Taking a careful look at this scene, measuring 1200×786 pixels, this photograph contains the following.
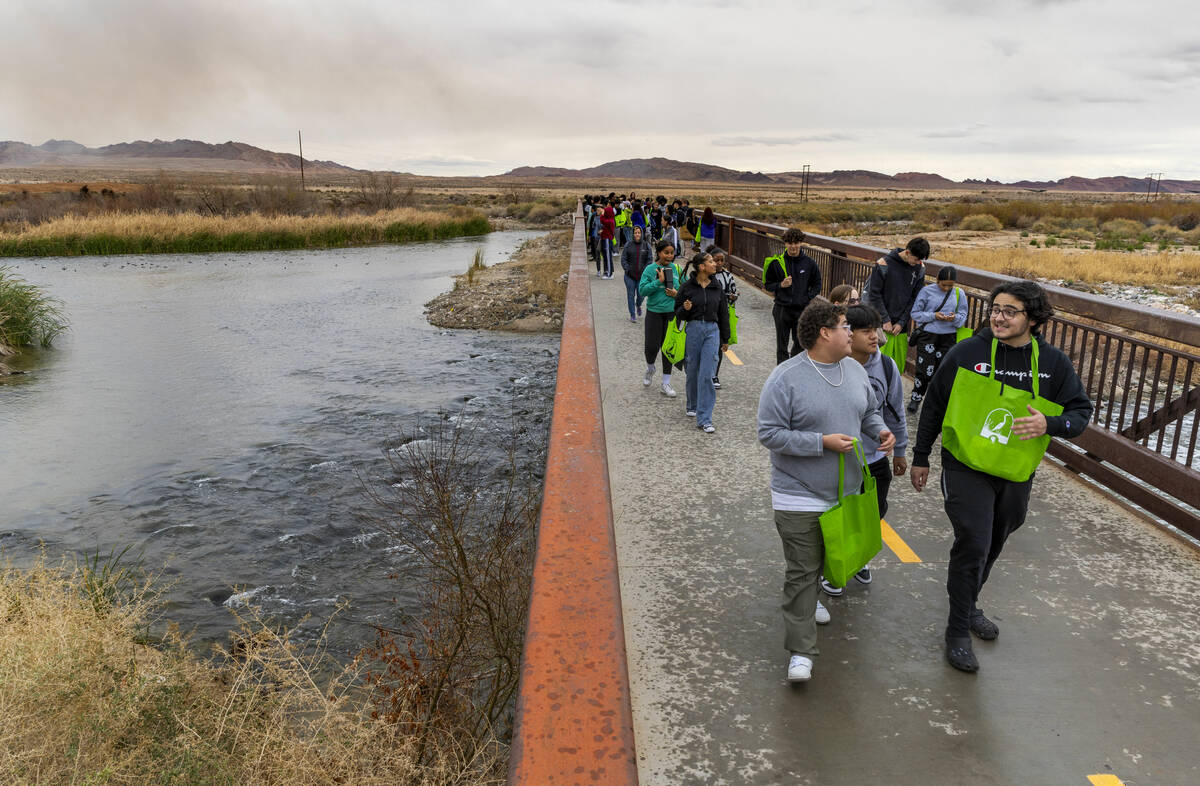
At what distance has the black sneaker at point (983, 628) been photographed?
412 centimetres

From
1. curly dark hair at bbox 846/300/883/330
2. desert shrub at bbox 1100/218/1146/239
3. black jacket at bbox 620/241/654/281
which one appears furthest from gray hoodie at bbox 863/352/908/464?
desert shrub at bbox 1100/218/1146/239

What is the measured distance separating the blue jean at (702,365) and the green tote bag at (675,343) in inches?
3.2

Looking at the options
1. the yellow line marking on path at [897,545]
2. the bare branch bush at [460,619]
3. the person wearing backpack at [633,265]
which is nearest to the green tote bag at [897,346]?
the yellow line marking on path at [897,545]

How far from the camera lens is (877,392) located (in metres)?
4.87

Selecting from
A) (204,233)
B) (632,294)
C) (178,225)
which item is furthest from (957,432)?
(178,225)

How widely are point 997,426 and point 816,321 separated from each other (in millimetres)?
911

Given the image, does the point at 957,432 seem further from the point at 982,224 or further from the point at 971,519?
the point at 982,224

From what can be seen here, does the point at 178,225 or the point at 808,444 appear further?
the point at 178,225

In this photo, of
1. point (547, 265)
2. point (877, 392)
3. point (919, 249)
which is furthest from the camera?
point (547, 265)

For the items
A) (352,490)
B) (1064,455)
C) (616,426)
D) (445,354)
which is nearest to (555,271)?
(445,354)

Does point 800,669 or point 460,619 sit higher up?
point 800,669

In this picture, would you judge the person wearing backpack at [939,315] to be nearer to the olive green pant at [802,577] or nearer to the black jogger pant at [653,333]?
the black jogger pant at [653,333]

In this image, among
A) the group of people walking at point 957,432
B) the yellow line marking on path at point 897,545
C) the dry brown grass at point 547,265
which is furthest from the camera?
the dry brown grass at point 547,265

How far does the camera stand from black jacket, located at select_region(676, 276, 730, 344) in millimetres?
8062
